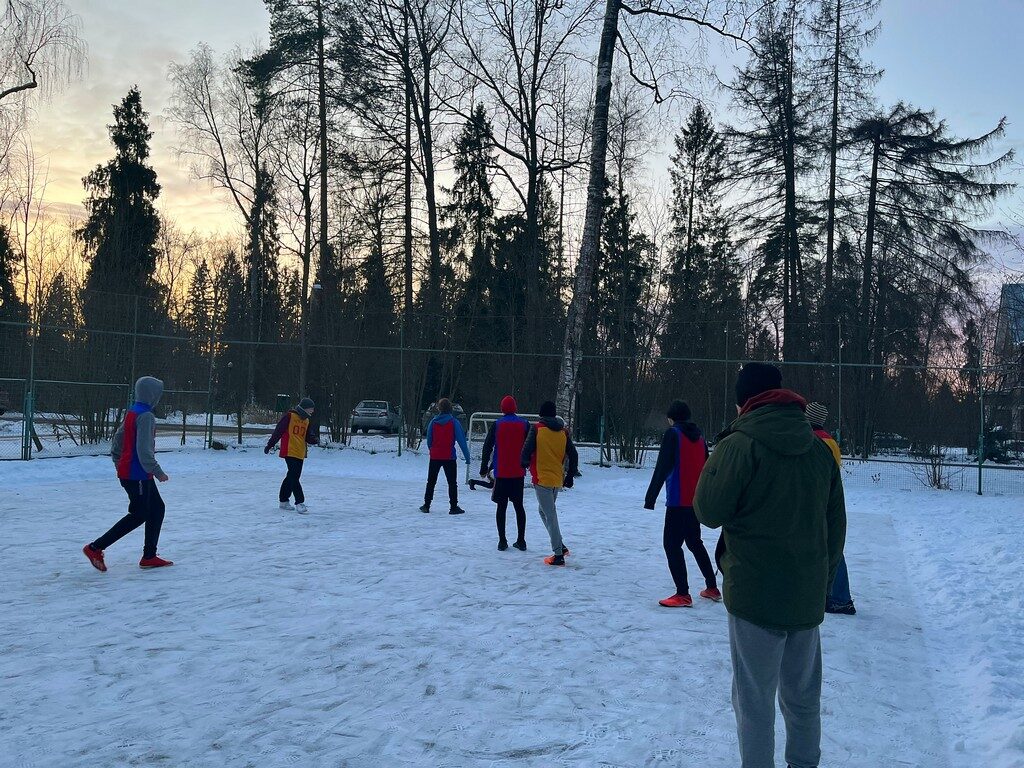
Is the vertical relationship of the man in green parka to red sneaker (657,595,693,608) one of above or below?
above

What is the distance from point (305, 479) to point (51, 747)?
1309cm

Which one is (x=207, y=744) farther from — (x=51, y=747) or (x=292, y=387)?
(x=292, y=387)

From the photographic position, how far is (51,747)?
144 inches

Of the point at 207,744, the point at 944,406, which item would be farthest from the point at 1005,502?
the point at 207,744

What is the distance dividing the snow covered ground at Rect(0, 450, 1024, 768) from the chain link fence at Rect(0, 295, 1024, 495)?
26.7 feet

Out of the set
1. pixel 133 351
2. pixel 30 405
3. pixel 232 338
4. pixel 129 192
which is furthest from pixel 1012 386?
pixel 129 192

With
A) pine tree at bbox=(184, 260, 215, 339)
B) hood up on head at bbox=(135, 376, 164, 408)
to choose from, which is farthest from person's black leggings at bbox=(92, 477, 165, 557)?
pine tree at bbox=(184, 260, 215, 339)

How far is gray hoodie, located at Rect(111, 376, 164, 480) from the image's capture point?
23.8 feet

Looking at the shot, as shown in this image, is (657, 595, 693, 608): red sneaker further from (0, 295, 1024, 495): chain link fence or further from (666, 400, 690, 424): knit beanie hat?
(0, 295, 1024, 495): chain link fence

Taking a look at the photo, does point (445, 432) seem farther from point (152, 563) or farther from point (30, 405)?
point (30, 405)

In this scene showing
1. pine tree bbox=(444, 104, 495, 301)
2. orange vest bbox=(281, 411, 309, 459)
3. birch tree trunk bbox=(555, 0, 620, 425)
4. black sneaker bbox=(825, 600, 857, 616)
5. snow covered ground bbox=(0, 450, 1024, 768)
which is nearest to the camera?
snow covered ground bbox=(0, 450, 1024, 768)

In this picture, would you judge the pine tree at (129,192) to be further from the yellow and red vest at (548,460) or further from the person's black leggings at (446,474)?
the yellow and red vest at (548,460)

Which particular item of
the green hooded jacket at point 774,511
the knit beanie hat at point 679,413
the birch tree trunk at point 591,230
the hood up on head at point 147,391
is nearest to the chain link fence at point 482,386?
the birch tree trunk at point 591,230

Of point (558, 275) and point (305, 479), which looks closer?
point (305, 479)
